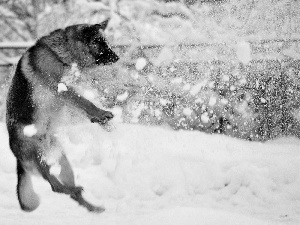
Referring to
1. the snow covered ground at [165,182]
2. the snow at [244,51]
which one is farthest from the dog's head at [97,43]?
the snow at [244,51]

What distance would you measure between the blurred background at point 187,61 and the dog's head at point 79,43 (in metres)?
0.51

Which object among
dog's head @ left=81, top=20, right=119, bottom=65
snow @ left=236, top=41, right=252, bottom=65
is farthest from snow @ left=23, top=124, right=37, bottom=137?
snow @ left=236, top=41, right=252, bottom=65

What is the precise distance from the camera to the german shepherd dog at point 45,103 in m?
1.69

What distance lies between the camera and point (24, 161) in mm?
1723

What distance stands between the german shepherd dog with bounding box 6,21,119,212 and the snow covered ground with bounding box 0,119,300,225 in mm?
58

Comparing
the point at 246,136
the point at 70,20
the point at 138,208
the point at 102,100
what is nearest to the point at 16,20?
the point at 70,20

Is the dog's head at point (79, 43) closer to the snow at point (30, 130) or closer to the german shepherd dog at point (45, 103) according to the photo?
the german shepherd dog at point (45, 103)

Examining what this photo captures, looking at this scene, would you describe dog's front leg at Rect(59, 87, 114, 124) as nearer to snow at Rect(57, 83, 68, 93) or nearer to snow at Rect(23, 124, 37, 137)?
snow at Rect(57, 83, 68, 93)

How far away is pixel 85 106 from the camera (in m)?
1.75

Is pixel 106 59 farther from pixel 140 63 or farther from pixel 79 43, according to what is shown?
pixel 140 63

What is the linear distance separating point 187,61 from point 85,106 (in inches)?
36.0

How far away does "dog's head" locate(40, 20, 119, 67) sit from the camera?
1737 mm

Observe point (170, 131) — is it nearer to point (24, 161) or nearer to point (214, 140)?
point (214, 140)

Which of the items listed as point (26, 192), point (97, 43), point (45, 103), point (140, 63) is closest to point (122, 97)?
point (140, 63)
